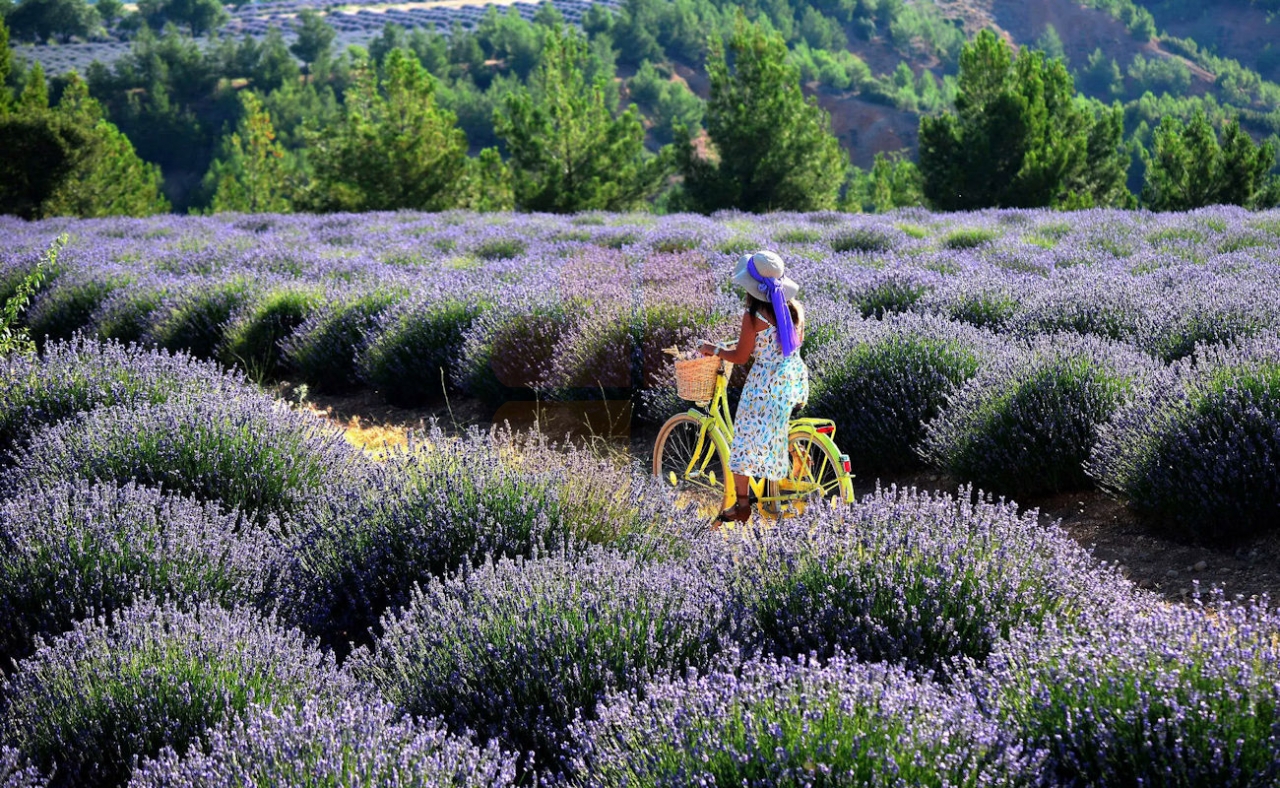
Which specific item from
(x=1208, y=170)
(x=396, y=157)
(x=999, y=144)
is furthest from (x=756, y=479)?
(x=396, y=157)

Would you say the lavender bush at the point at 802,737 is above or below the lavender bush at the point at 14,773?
above

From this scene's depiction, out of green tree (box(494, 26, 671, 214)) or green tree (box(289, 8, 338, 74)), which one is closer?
green tree (box(494, 26, 671, 214))

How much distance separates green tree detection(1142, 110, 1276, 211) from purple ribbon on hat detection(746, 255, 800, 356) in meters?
19.9

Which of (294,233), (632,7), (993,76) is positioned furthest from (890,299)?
(632,7)

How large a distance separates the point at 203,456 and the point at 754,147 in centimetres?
2057

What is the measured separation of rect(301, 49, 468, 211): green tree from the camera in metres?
24.3

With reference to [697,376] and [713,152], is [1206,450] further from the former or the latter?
[713,152]

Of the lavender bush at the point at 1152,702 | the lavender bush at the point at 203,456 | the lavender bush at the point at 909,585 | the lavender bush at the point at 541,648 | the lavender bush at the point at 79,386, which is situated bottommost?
the lavender bush at the point at 79,386

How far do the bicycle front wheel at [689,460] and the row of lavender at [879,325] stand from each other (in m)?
0.95

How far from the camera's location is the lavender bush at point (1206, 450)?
382cm

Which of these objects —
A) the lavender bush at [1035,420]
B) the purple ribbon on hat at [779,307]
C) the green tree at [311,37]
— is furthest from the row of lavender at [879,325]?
the green tree at [311,37]

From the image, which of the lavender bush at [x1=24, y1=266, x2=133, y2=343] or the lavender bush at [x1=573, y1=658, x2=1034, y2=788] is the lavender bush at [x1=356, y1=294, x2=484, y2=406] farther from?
the lavender bush at [x1=573, y1=658, x2=1034, y2=788]

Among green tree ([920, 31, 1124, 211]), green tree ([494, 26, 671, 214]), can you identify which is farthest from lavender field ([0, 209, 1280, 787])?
green tree ([494, 26, 671, 214])

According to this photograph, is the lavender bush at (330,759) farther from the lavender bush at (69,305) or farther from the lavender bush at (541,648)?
the lavender bush at (69,305)
